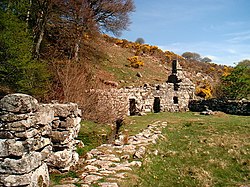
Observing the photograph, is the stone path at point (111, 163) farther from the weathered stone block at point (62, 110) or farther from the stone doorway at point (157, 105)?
the stone doorway at point (157, 105)

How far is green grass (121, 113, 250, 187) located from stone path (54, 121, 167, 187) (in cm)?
26

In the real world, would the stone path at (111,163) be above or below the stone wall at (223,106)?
below

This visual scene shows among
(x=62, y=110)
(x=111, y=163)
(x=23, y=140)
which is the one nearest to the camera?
(x=23, y=140)

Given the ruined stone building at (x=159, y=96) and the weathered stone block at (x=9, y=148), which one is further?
the ruined stone building at (x=159, y=96)

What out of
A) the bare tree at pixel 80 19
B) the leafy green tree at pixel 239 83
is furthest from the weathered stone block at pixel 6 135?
the leafy green tree at pixel 239 83

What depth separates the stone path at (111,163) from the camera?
5.14 metres

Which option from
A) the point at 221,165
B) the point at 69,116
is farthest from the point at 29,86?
the point at 221,165

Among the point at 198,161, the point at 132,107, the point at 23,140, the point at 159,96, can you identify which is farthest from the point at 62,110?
the point at 159,96

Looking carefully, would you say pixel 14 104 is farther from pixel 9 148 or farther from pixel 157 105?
pixel 157 105

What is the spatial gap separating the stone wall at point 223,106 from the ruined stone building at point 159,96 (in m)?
0.81

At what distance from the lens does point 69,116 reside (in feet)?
19.4

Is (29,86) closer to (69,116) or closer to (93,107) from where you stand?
(93,107)

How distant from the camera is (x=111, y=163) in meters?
6.31

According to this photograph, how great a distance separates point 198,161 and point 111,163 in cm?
287
